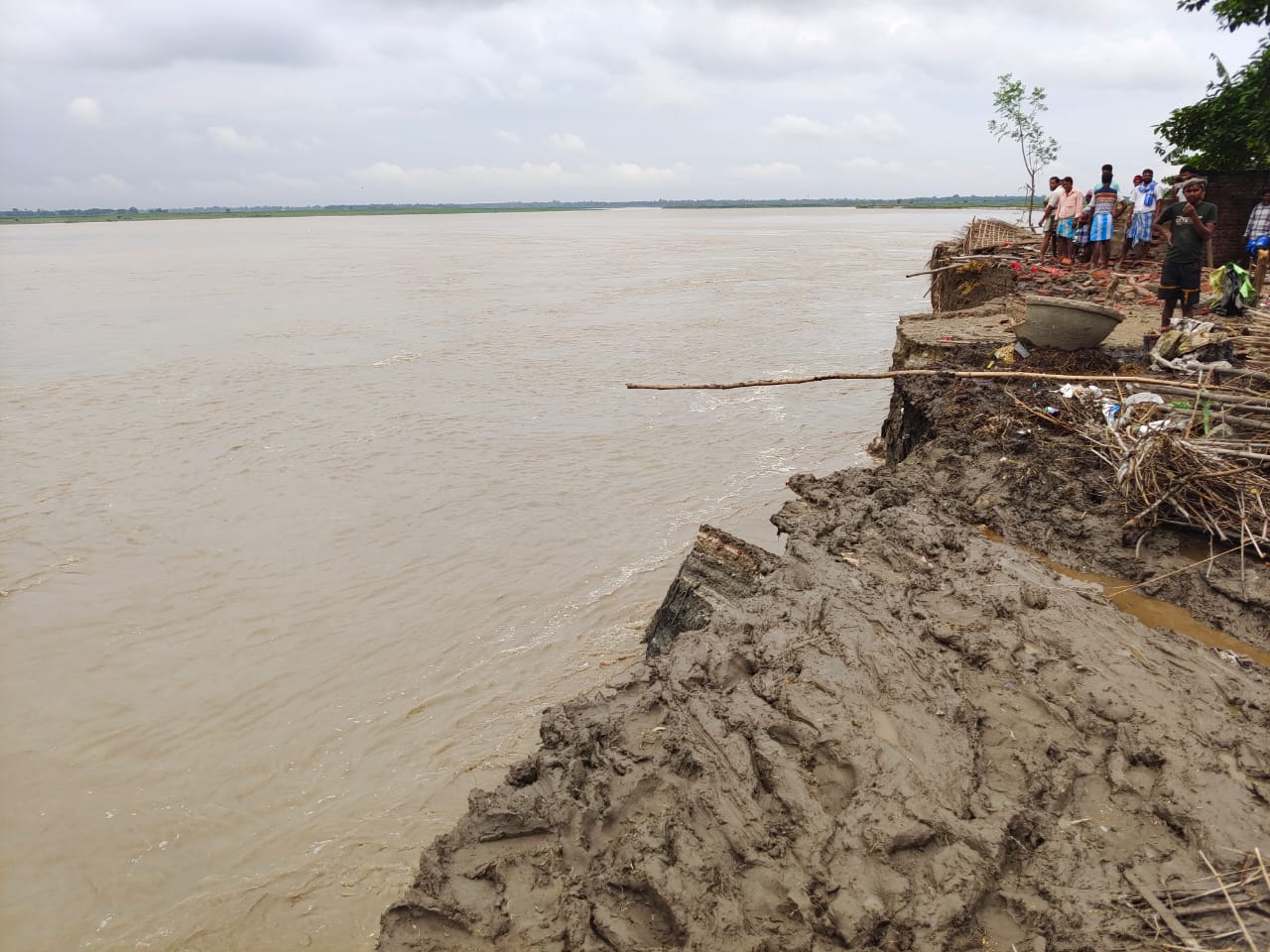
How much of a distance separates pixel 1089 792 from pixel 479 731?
297 centimetres

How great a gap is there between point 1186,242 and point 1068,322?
2.00 meters

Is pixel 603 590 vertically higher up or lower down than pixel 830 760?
lower down

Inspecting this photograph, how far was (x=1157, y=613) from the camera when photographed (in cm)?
421

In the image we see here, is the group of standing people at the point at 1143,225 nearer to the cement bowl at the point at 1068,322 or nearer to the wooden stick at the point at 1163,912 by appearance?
the cement bowl at the point at 1068,322

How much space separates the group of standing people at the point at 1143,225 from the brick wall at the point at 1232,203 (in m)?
0.54

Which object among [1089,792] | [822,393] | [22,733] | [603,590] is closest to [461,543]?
[603,590]

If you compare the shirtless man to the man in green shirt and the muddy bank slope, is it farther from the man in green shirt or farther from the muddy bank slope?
the muddy bank slope

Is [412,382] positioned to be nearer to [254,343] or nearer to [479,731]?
[254,343]

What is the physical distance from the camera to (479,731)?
444 centimetres

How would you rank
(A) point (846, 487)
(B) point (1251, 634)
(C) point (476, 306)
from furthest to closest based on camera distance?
(C) point (476, 306)
(A) point (846, 487)
(B) point (1251, 634)

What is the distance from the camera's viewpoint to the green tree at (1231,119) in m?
12.7

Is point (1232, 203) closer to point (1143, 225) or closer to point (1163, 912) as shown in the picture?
point (1143, 225)

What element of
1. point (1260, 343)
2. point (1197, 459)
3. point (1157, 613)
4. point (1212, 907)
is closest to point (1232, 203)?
point (1260, 343)

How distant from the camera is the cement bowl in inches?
286
